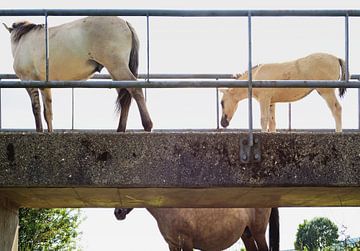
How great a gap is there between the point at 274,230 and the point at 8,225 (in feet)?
27.3

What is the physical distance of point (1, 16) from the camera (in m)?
6.64

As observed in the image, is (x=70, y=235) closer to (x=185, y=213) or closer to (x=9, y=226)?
(x=185, y=213)

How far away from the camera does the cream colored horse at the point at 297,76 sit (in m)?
11.6

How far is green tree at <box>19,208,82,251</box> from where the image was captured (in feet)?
70.6

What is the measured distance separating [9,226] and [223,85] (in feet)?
7.56

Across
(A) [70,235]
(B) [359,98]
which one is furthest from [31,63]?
(A) [70,235]

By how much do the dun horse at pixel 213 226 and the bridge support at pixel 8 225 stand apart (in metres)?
5.78

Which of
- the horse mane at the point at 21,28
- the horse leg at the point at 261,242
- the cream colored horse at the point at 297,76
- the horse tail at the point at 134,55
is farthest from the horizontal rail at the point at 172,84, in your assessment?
the horse leg at the point at 261,242

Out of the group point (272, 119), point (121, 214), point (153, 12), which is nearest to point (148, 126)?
point (153, 12)

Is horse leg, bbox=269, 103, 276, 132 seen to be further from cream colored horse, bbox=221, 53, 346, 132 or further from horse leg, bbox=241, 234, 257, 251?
horse leg, bbox=241, 234, 257, 251

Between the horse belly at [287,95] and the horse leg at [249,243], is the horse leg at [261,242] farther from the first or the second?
the horse belly at [287,95]

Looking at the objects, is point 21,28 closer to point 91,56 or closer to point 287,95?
point 91,56

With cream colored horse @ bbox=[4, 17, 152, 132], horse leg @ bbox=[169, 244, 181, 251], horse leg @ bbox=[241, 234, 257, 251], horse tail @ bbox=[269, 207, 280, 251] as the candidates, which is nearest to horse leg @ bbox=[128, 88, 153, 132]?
cream colored horse @ bbox=[4, 17, 152, 132]

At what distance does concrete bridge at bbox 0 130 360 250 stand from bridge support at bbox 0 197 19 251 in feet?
1.95
